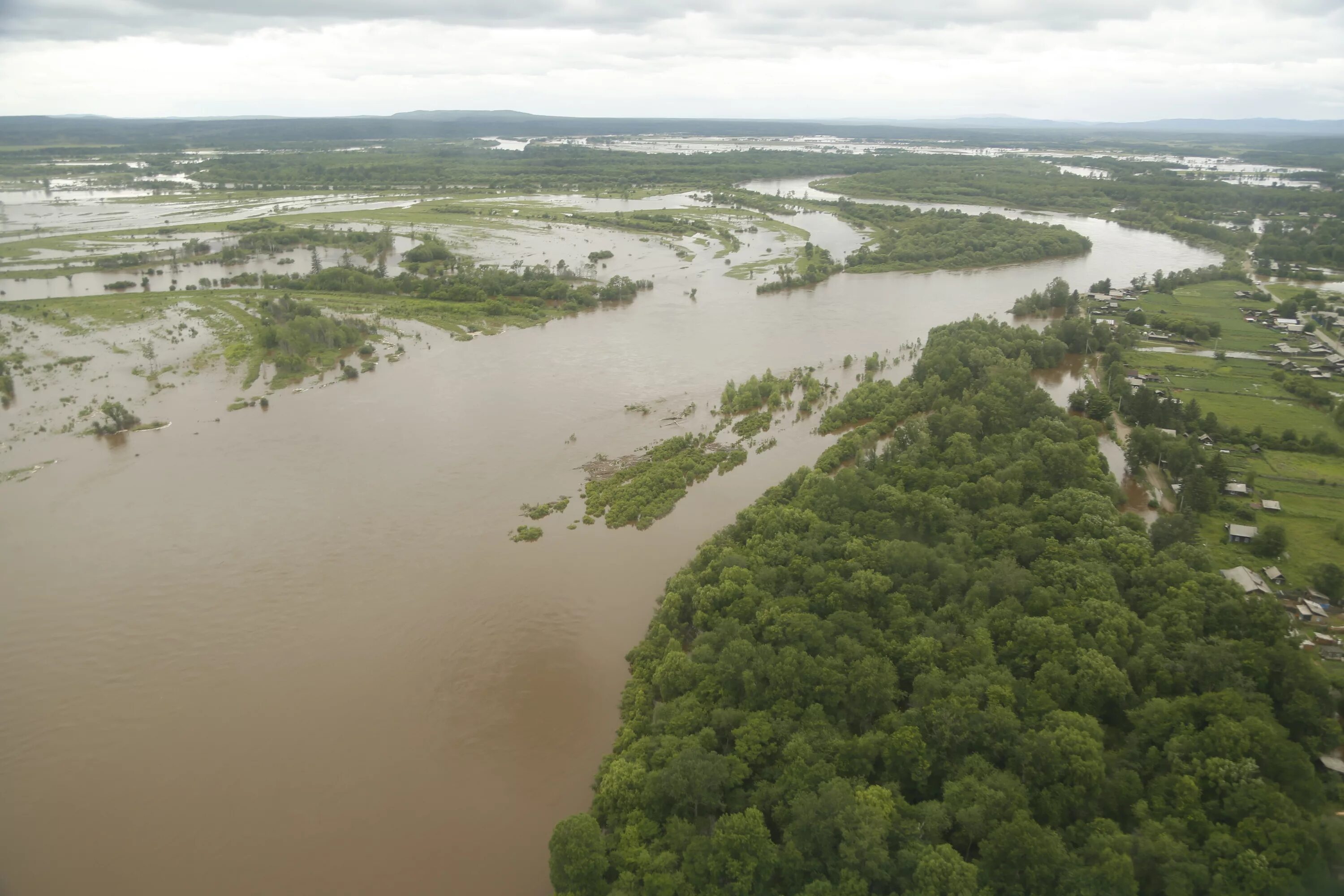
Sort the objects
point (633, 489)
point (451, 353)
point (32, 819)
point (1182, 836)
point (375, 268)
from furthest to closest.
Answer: point (375, 268) → point (451, 353) → point (633, 489) → point (32, 819) → point (1182, 836)

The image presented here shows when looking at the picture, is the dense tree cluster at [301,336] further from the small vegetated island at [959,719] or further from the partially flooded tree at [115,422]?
the small vegetated island at [959,719]

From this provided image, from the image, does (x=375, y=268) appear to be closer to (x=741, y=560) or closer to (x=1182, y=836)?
(x=741, y=560)

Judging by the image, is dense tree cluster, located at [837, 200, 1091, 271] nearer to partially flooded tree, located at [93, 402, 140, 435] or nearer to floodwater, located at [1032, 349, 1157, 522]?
floodwater, located at [1032, 349, 1157, 522]

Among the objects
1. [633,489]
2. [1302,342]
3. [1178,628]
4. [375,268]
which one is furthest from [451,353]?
[1302,342]

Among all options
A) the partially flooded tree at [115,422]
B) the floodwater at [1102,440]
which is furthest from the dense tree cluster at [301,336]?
the floodwater at [1102,440]

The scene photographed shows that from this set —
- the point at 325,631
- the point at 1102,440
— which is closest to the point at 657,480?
the point at 325,631
